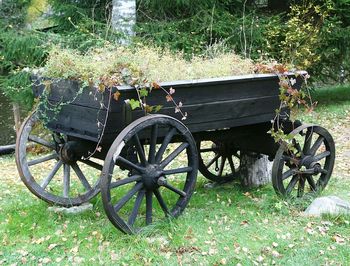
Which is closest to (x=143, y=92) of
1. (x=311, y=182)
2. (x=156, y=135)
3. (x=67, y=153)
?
(x=156, y=135)

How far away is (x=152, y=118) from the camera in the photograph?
382 cm

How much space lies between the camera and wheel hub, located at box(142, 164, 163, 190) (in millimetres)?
3967

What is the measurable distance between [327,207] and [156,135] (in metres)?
1.79

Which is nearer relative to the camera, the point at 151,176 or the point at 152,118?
the point at 152,118

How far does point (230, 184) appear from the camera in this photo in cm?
584

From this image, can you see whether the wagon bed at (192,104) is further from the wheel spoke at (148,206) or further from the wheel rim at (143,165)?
the wheel spoke at (148,206)

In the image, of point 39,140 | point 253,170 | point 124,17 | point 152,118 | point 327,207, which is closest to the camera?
point 152,118

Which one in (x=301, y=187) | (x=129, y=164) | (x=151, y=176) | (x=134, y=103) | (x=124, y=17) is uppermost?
(x=124, y=17)

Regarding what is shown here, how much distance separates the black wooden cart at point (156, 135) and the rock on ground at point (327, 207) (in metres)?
0.31

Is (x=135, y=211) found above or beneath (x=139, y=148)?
beneath

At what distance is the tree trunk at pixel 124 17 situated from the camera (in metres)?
8.88

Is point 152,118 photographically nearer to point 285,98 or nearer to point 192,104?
point 192,104

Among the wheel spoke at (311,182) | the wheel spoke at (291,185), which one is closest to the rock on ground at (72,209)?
the wheel spoke at (291,185)

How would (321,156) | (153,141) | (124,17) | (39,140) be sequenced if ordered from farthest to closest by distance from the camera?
(124,17), (321,156), (39,140), (153,141)
